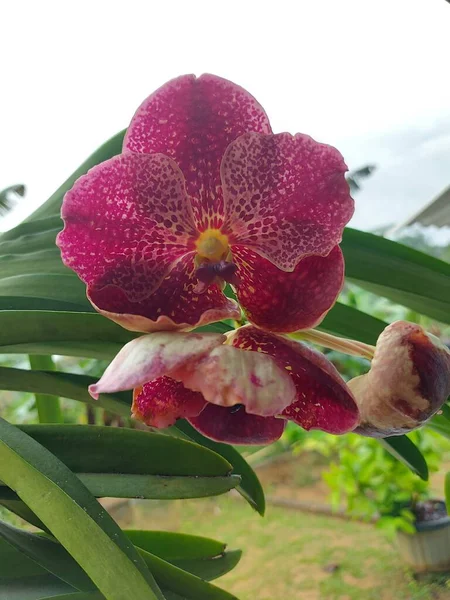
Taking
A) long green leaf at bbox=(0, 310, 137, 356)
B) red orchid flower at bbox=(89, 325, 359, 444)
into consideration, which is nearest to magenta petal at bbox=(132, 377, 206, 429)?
red orchid flower at bbox=(89, 325, 359, 444)

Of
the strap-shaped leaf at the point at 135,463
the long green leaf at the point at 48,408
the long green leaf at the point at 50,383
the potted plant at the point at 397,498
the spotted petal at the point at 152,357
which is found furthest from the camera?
the potted plant at the point at 397,498

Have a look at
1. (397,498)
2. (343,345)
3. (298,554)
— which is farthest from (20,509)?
(298,554)

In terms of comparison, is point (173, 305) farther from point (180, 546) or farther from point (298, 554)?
point (298, 554)

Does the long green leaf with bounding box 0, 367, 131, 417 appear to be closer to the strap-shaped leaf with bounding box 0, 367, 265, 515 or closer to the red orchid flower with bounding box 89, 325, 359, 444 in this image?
the strap-shaped leaf with bounding box 0, 367, 265, 515

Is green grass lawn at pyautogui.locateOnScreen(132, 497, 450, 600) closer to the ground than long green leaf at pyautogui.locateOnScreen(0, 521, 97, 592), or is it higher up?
closer to the ground

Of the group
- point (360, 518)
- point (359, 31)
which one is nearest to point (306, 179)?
A: point (359, 31)

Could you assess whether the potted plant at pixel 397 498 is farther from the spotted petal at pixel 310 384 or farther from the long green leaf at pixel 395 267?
the spotted petal at pixel 310 384

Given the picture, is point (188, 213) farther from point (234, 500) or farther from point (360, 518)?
point (234, 500)

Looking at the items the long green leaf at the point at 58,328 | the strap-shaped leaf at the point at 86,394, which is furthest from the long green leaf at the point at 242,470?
the long green leaf at the point at 58,328
